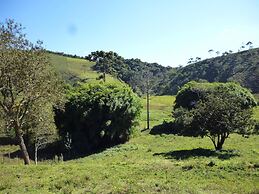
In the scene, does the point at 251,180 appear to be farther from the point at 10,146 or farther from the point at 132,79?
the point at 132,79

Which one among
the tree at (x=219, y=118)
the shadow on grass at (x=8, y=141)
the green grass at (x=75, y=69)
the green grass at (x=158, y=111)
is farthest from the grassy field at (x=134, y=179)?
the green grass at (x=75, y=69)

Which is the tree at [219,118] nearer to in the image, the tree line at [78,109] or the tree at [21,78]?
the tree line at [78,109]

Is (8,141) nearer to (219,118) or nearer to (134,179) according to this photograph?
(219,118)

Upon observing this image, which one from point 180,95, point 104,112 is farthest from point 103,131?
point 180,95

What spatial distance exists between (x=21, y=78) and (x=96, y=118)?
32.3 meters

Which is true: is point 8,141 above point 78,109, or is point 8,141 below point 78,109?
below

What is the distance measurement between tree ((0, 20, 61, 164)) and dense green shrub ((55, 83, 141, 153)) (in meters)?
28.9

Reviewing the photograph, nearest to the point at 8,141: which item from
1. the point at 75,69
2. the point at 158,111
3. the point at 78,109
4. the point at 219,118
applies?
the point at 78,109

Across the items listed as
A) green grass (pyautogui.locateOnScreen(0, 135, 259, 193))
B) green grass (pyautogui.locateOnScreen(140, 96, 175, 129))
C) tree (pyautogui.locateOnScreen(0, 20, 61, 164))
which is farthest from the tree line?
green grass (pyautogui.locateOnScreen(140, 96, 175, 129))

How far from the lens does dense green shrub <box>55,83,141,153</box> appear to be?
60312mm

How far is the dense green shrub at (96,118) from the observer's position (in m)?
60.3

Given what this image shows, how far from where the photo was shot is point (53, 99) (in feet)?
102

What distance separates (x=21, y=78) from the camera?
28.7 meters

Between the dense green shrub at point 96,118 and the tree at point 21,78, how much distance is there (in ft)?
94.9
